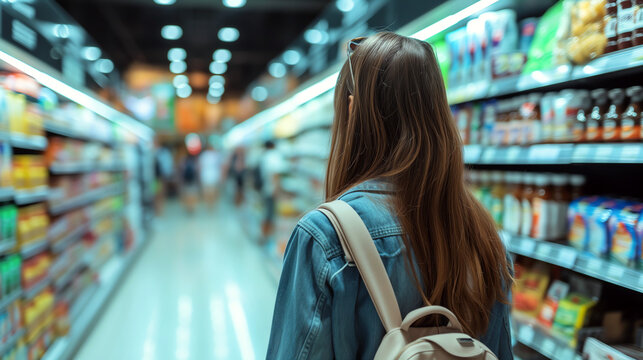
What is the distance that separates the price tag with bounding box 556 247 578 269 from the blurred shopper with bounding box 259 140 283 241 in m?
5.19

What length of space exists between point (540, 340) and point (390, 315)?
138 centimetres

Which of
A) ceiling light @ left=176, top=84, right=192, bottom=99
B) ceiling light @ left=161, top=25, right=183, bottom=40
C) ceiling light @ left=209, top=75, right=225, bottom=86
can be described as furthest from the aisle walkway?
ceiling light @ left=176, top=84, right=192, bottom=99

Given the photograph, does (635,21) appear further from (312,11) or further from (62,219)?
(312,11)

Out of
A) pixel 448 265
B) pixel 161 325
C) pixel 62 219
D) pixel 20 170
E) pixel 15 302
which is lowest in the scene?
pixel 161 325

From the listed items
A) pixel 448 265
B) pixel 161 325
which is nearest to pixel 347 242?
pixel 448 265

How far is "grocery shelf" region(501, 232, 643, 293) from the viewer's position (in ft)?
4.67

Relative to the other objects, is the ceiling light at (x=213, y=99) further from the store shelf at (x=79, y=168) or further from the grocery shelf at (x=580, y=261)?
the grocery shelf at (x=580, y=261)

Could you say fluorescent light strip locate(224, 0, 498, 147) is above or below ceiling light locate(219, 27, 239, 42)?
below

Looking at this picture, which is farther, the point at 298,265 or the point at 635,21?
the point at 635,21

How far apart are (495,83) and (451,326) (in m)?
1.49

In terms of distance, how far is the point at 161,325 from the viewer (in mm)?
3967

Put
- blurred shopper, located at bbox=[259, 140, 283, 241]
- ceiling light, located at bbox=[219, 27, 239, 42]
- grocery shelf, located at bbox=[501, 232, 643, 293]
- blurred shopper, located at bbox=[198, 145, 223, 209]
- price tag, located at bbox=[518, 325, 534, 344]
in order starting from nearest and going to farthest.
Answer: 1. grocery shelf, located at bbox=[501, 232, 643, 293]
2. price tag, located at bbox=[518, 325, 534, 344]
3. blurred shopper, located at bbox=[259, 140, 283, 241]
4. ceiling light, located at bbox=[219, 27, 239, 42]
5. blurred shopper, located at bbox=[198, 145, 223, 209]

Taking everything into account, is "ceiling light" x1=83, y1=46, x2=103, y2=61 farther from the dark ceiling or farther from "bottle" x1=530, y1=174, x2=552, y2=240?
the dark ceiling

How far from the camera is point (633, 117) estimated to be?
5.01ft
